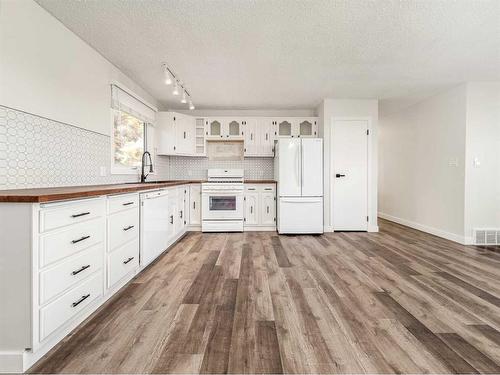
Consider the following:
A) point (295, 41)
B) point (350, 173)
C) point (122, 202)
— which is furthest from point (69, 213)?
point (350, 173)

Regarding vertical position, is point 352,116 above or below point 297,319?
above

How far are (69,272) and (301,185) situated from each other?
12.1 ft

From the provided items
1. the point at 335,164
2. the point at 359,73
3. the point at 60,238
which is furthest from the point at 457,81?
the point at 60,238

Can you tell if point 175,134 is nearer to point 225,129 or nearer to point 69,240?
point 225,129

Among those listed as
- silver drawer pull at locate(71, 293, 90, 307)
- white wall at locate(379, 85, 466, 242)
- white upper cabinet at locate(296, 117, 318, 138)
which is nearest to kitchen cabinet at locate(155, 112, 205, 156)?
white upper cabinet at locate(296, 117, 318, 138)

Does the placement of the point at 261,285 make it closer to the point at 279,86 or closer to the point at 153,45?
the point at 153,45

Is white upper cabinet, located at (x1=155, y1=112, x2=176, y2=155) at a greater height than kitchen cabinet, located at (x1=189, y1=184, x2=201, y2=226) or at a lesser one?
greater

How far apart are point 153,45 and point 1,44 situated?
1331mm

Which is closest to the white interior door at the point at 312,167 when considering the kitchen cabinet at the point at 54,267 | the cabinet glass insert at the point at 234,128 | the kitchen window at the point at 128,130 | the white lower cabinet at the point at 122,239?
the cabinet glass insert at the point at 234,128

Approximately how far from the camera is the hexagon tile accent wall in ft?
5.95

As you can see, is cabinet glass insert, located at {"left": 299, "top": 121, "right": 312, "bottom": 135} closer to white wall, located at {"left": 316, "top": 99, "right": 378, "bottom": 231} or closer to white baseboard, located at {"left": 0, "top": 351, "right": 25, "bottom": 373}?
white wall, located at {"left": 316, "top": 99, "right": 378, "bottom": 231}

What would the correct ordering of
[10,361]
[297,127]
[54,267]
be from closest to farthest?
[10,361] → [54,267] → [297,127]

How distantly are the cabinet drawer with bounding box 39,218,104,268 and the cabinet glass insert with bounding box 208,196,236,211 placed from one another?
2.81 metres

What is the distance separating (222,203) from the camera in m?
4.70
